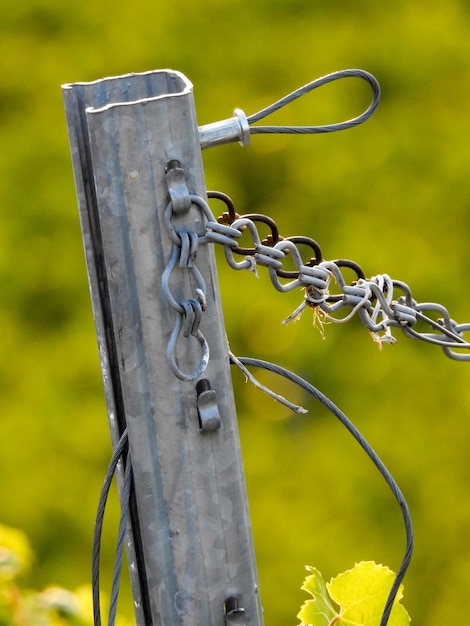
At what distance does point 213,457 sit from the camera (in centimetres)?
85

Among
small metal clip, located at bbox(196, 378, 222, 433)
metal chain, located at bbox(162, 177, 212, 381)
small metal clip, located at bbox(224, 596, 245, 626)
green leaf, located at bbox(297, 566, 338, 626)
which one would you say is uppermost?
metal chain, located at bbox(162, 177, 212, 381)

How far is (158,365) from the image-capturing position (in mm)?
817

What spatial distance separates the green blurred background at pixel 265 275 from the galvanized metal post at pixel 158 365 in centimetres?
147

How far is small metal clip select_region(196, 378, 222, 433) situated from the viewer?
0.83m

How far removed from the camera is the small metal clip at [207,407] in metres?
0.83

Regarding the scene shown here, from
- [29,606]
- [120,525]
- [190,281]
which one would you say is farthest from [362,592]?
[29,606]

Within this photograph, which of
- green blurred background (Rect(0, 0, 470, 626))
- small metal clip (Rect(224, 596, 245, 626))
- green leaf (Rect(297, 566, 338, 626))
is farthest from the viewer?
green blurred background (Rect(0, 0, 470, 626))

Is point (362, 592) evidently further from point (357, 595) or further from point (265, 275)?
point (265, 275)

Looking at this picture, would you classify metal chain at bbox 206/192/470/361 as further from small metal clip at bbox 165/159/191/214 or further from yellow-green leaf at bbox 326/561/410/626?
yellow-green leaf at bbox 326/561/410/626

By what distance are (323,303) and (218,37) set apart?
1688 mm

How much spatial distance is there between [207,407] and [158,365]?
58 mm

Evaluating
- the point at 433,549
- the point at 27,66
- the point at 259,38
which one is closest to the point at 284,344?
the point at 433,549

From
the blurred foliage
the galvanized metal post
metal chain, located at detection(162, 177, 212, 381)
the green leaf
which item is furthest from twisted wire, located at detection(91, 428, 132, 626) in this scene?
the blurred foliage

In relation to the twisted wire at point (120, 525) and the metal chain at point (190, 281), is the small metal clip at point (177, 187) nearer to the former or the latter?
the metal chain at point (190, 281)
